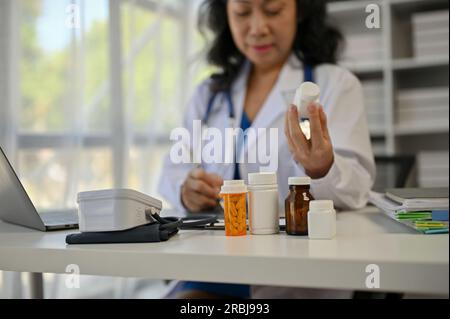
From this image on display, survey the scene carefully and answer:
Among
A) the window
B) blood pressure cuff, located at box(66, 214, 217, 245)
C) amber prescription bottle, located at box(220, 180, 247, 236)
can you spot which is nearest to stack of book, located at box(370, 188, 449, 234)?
amber prescription bottle, located at box(220, 180, 247, 236)

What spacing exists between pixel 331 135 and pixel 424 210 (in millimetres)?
270

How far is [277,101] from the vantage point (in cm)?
125

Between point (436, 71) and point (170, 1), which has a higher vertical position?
point (170, 1)

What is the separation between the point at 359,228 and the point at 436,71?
1.98 meters

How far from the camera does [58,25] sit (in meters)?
1.76

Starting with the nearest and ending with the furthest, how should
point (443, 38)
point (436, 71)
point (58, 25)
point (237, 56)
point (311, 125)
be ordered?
point (311, 125)
point (237, 56)
point (58, 25)
point (443, 38)
point (436, 71)

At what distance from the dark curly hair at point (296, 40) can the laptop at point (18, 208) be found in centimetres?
70

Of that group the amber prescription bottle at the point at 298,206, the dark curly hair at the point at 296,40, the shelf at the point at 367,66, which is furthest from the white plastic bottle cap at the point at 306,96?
the shelf at the point at 367,66

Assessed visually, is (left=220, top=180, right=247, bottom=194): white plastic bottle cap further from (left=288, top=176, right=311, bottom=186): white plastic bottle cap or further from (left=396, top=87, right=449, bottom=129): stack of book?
(left=396, top=87, right=449, bottom=129): stack of book

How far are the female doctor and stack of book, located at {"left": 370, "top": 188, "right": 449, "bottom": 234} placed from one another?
144 millimetres

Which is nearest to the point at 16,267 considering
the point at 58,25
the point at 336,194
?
the point at 336,194

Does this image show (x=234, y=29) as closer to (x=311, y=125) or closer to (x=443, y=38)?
(x=311, y=125)

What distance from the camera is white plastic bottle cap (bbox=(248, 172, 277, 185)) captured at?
764 mm

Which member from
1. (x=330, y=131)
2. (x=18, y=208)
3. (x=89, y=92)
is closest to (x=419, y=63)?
(x=89, y=92)
